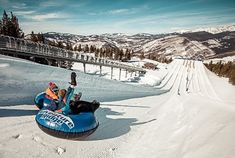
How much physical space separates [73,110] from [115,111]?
16.8 ft

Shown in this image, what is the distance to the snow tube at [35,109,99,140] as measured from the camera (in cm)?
759

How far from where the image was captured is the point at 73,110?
8695mm

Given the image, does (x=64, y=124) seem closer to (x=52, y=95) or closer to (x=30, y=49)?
(x=52, y=95)

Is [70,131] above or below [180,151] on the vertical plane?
above

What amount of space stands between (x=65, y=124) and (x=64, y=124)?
4 cm

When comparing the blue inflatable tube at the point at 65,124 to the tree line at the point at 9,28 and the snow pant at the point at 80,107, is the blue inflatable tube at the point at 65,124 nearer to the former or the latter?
the snow pant at the point at 80,107

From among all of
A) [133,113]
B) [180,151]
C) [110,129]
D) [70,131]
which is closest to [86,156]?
[70,131]

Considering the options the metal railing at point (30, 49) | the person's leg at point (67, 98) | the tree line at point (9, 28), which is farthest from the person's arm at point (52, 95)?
the tree line at point (9, 28)

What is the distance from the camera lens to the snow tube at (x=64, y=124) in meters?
7.59

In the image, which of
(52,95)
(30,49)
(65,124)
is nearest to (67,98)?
(65,124)

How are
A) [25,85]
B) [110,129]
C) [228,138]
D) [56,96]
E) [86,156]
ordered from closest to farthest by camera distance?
[86,156] < [228,138] < [56,96] < [110,129] < [25,85]

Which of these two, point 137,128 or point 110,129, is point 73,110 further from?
point 137,128

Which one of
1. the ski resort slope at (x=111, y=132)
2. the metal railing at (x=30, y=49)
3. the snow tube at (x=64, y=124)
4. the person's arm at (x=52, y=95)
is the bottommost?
the ski resort slope at (x=111, y=132)

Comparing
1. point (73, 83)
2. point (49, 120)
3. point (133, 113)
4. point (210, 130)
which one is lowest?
point (133, 113)
